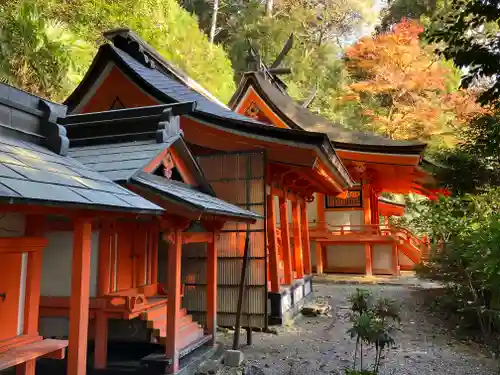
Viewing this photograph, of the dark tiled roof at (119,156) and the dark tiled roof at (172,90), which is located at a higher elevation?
the dark tiled roof at (172,90)

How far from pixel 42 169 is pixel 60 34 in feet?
33.8

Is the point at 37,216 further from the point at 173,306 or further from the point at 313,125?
the point at 313,125

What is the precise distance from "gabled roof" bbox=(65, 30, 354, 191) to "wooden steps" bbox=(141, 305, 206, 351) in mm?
3413

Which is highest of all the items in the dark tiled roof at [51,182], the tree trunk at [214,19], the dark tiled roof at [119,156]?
the tree trunk at [214,19]

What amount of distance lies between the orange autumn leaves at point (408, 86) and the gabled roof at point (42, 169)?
2113cm

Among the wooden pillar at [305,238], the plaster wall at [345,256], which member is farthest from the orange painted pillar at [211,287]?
the plaster wall at [345,256]

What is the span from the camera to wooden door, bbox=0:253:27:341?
13.0 feet

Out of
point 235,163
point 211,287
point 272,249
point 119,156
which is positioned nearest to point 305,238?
point 272,249

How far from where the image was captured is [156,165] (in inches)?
208

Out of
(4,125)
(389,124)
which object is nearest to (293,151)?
(4,125)

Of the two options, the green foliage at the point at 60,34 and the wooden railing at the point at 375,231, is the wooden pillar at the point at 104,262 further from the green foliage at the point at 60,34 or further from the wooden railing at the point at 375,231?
the wooden railing at the point at 375,231

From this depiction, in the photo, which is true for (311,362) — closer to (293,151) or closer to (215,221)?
(215,221)

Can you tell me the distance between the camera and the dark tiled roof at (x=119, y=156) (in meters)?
4.62

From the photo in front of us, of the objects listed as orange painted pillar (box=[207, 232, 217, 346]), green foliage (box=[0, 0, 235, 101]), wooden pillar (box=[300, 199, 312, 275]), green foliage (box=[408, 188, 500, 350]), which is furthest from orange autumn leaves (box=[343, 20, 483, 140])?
orange painted pillar (box=[207, 232, 217, 346])
